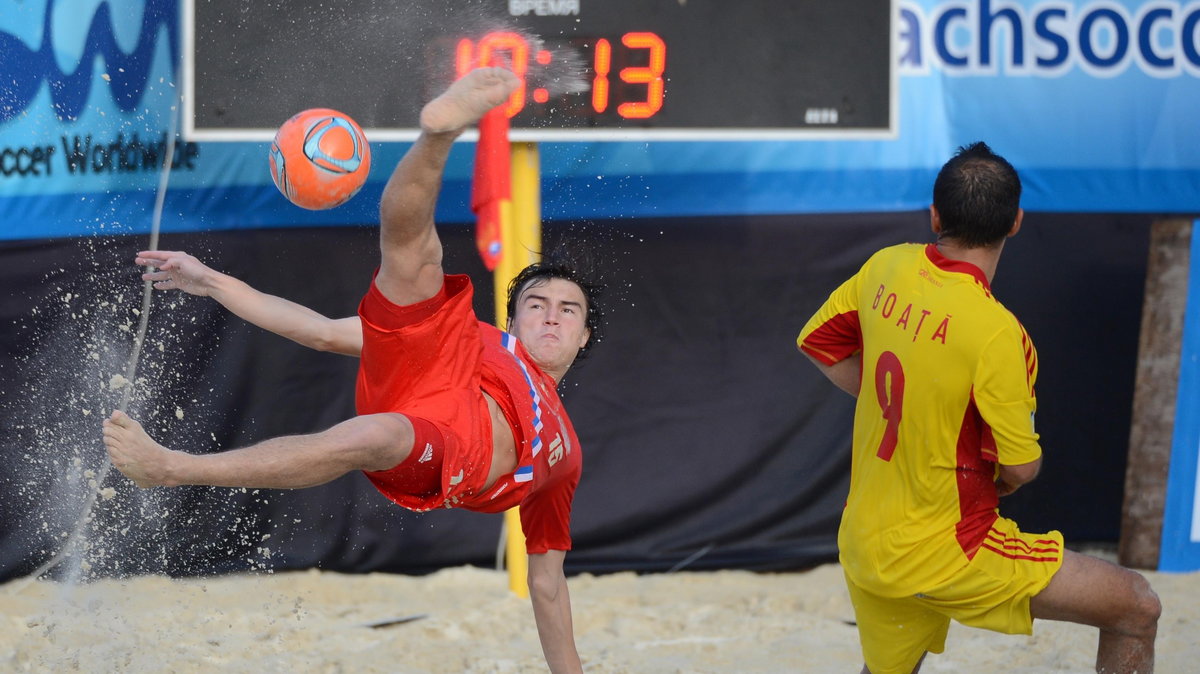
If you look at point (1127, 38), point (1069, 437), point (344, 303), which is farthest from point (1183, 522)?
point (344, 303)

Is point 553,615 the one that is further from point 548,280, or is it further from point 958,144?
point 958,144

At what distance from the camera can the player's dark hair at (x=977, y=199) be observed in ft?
9.95

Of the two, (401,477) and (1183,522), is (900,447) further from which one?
(1183,522)

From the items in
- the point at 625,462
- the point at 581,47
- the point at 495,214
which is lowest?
the point at 625,462

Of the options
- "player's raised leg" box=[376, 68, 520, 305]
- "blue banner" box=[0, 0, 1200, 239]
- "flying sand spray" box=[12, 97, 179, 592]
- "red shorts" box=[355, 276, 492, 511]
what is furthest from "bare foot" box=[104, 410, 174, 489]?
"blue banner" box=[0, 0, 1200, 239]

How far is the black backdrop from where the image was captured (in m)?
5.41

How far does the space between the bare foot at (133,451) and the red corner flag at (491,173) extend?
165 cm

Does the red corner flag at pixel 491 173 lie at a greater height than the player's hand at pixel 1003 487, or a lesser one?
greater

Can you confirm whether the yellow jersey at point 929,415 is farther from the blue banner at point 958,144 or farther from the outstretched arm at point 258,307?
the blue banner at point 958,144

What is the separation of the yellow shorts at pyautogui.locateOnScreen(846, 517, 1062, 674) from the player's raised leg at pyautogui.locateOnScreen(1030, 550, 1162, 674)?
4cm

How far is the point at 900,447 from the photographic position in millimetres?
3109

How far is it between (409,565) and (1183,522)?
3423mm

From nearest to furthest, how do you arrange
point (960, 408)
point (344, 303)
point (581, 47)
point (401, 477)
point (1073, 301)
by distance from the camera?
1. point (960, 408)
2. point (401, 477)
3. point (581, 47)
4. point (344, 303)
5. point (1073, 301)

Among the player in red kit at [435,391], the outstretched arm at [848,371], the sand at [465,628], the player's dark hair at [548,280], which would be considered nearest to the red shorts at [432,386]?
the player in red kit at [435,391]
